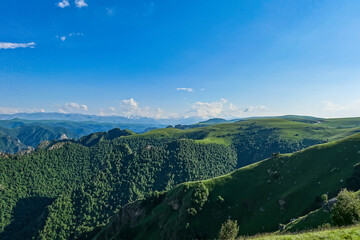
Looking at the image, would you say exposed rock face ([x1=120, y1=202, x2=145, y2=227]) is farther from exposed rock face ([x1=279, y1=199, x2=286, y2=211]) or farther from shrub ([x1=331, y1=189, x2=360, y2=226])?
shrub ([x1=331, y1=189, x2=360, y2=226])

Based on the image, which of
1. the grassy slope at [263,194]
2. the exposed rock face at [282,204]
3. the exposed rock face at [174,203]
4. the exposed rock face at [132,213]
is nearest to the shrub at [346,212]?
the grassy slope at [263,194]

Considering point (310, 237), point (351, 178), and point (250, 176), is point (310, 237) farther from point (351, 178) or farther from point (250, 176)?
point (250, 176)

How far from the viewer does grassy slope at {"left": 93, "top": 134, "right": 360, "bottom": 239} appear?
266 feet

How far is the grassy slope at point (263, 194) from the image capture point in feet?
266

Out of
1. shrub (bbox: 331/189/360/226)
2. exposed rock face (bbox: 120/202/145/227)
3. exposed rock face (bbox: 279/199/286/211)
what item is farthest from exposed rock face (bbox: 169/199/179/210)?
shrub (bbox: 331/189/360/226)

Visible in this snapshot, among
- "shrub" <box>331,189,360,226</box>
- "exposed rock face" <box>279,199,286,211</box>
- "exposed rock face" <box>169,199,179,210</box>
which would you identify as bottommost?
"exposed rock face" <box>169,199,179,210</box>

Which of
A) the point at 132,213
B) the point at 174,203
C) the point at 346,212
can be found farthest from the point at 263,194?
the point at 132,213

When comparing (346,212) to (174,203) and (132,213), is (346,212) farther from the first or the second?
(132,213)

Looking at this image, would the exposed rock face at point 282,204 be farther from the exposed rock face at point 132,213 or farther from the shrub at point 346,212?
the exposed rock face at point 132,213

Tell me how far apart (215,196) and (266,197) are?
85.3 ft

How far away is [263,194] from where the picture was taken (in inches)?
3752

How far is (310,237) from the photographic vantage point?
25.1 m

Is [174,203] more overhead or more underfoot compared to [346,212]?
more underfoot

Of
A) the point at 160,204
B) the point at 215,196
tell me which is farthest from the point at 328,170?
the point at 160,204
